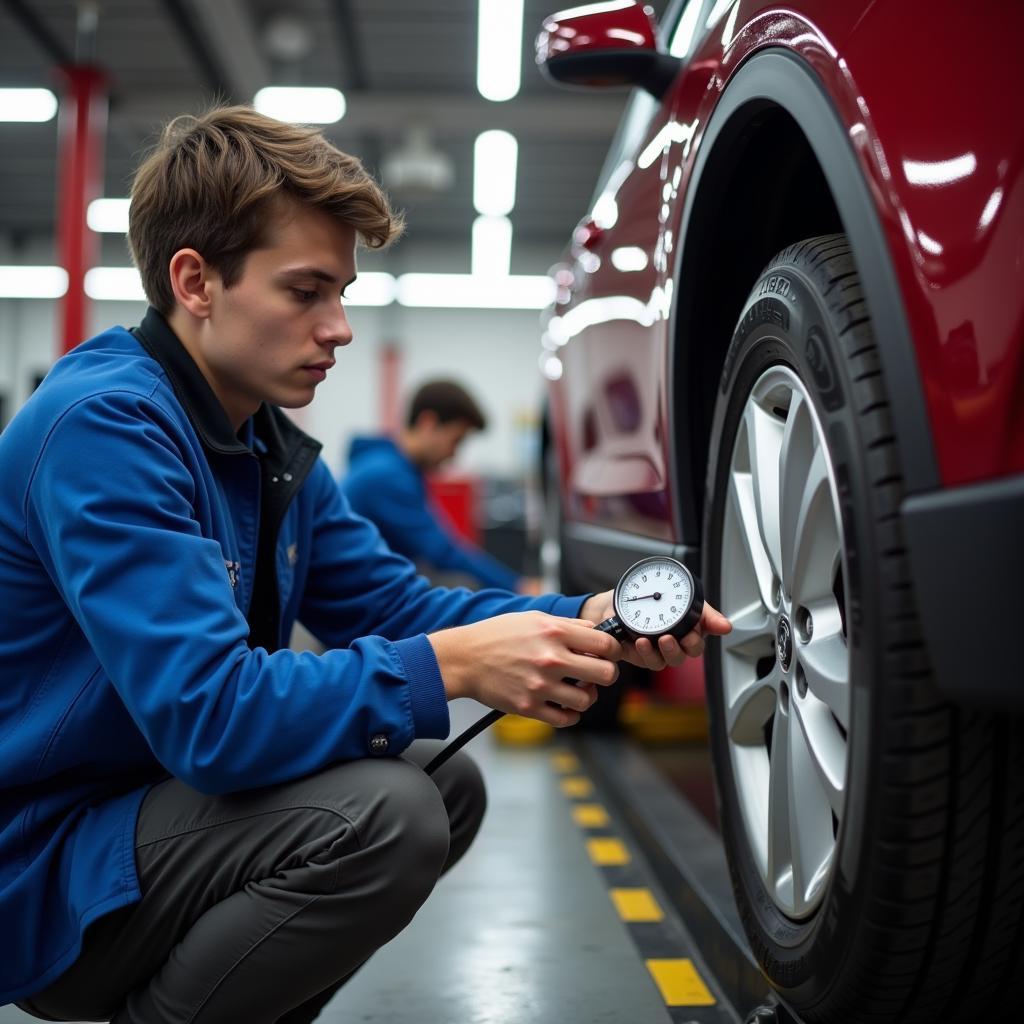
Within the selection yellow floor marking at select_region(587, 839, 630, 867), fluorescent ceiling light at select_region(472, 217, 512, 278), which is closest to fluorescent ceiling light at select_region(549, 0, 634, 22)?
yellow floor marking at select_region(587, 839, 630, 867)

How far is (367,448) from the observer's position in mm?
4473

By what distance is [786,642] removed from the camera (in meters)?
1.33

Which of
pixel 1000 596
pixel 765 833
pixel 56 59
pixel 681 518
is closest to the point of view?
pixel 1000 596

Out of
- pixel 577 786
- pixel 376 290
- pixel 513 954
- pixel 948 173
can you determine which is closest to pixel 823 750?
pixel 948 173

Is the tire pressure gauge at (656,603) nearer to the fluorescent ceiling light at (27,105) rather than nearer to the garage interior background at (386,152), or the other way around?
the garage interior background at (386,152)

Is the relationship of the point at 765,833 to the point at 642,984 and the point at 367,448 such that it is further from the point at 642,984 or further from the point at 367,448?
the point at 367,448

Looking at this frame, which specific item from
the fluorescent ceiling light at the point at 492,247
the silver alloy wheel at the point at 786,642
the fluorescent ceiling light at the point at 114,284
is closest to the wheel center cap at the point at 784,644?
the silver alloy wheel at the point at 786,642

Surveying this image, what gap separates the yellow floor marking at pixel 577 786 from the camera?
326cm

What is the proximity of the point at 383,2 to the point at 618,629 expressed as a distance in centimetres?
954

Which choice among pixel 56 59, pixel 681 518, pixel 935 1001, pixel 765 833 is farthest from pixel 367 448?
pixel 56 59

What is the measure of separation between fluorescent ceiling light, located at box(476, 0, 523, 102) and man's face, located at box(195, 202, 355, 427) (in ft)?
27.9

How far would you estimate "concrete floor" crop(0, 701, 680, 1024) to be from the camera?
1.69 m

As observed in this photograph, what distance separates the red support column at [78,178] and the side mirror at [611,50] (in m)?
7.55

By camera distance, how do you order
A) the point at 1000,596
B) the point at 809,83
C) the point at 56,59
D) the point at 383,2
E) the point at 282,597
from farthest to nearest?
the point at 56,59 → the point at 383,2 → the point at 282,597 → the point at 809,83 → the point at 1000,596
